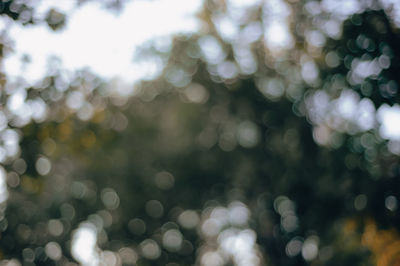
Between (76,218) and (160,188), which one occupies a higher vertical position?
(160,188)

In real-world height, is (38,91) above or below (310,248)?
above

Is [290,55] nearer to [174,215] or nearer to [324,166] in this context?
[324,166]

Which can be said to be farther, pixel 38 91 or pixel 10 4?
pixel 38 91

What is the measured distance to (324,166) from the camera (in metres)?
12.5

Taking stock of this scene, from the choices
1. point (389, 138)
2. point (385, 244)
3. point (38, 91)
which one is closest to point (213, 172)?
point (389, 138)

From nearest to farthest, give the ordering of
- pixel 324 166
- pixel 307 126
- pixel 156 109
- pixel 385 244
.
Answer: pixel 385 244 < pixel 324 166 < pixel 307 126 < pixel 156 109

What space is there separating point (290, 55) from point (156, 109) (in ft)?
21.5

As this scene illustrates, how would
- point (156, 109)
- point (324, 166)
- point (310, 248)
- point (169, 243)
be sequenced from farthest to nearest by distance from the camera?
point (169, 243) → point (156, 109) → point (310, 248) → point (324, 166)

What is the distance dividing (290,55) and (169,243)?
1155 centimetres

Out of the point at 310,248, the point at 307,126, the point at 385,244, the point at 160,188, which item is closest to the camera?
the point at 385,244

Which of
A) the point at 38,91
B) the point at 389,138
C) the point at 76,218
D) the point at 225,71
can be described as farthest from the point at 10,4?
the point at 76,218

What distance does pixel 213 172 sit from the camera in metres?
17.8

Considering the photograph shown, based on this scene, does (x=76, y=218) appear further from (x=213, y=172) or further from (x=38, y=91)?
(x=38, y=91)

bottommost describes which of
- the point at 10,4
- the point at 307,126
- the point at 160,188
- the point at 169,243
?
the point at 169,243
